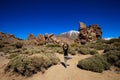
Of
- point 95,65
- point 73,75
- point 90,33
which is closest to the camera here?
point 73,75

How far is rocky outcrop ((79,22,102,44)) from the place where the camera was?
3384cm

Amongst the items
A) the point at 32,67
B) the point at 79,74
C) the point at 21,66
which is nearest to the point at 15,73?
the point at 21,66

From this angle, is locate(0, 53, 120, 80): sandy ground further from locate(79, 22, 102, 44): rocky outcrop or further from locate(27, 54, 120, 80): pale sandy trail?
locate(79, 22, 102, 44): rocky outcrop

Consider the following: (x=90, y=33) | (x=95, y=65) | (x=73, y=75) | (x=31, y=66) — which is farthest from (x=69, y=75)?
(x=90, y=33)

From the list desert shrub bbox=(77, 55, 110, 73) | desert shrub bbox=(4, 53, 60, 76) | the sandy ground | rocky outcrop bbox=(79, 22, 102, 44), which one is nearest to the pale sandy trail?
the sandy ground

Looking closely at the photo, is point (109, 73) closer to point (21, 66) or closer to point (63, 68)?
point (63, 68)

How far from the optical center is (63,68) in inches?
345

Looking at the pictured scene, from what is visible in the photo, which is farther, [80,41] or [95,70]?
[80,41]

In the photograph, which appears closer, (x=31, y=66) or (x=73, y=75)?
(x=73, y=75)

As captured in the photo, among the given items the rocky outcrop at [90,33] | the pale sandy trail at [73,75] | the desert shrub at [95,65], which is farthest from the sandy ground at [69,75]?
the rocky outcrop at [90,33]

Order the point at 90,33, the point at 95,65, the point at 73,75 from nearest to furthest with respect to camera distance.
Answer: the point at 73,75 < the point at 95,65 < the point at 90,33

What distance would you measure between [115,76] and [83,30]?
100 ft

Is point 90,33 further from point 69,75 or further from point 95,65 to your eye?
point 69,75

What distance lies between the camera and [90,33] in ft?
114
